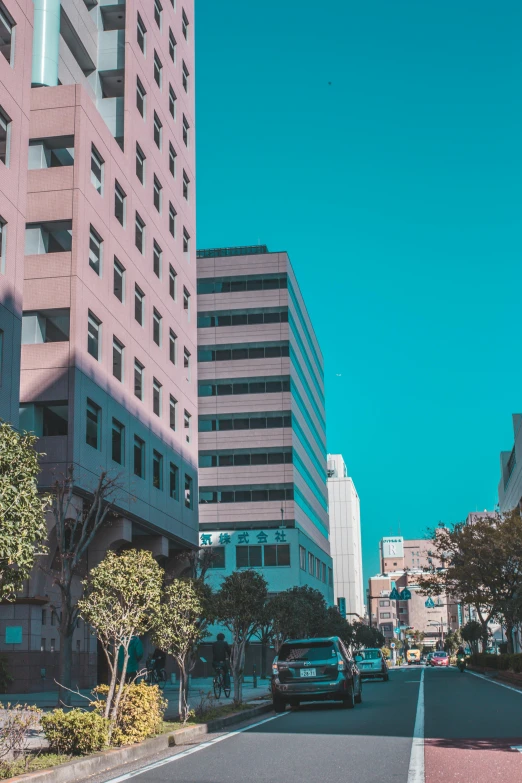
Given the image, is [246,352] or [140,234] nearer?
[140,234]

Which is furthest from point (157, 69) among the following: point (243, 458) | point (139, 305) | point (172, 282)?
point (243, 458)

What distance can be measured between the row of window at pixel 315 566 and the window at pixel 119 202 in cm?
4154

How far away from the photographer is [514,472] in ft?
248

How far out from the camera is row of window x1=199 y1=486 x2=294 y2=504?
70875mm

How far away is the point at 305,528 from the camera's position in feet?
246

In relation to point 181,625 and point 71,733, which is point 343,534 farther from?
point 71,733

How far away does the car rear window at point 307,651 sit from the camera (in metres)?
20.6

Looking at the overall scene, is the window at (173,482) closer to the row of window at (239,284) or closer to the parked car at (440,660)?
the row of window at (239,284)

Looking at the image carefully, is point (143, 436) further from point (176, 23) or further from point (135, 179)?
point (176, 23)

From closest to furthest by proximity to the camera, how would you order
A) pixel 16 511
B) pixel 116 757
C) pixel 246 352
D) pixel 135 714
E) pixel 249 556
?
1. pixel 16 511
2. pixel 116 757
3. pixel 135 714
4. pixel 249 556
5. pixel 246 352

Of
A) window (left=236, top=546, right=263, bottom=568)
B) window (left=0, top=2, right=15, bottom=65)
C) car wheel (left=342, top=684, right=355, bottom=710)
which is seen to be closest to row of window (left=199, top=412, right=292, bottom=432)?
window (left=236, top=546, right=263, bottom=568)

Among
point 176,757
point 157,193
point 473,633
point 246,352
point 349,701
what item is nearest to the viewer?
point 176,757

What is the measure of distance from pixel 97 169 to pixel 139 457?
1033cm

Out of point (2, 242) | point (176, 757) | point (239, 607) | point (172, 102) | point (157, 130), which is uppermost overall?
point (172, 102)
